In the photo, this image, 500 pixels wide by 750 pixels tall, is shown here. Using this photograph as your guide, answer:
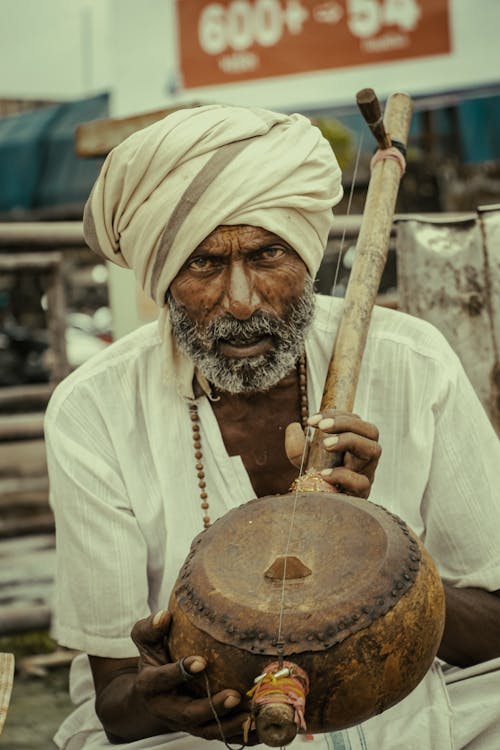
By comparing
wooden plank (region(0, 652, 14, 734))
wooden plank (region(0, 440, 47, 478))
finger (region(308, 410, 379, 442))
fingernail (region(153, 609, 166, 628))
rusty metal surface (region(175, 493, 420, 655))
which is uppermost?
finger (region(308, 410, 379, 442))

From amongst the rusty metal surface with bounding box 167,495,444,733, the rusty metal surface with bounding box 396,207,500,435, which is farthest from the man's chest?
the rusty metal surface with bounding box 396,207,500,435

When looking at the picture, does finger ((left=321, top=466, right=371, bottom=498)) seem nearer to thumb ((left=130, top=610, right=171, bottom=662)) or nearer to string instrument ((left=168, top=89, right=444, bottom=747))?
string instrument ((left=168, top=89, right=444, bottom=747))

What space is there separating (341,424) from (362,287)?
571 mm

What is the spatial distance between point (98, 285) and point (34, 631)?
17526 millimetres

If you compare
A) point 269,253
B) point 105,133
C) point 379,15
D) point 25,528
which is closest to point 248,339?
point 269,253

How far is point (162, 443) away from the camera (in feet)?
8.95

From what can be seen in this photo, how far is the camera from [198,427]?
2734mm

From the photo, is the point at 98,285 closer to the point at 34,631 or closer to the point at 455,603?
the point at 34,631

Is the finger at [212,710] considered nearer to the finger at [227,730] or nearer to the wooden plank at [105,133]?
the finger at [227,730]

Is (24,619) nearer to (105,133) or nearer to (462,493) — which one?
(105,133)

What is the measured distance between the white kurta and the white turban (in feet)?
1.00

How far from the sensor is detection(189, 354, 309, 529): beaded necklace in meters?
2.66

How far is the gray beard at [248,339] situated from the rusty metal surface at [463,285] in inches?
35.1

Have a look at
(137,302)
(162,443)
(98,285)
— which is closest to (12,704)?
(137,302)
